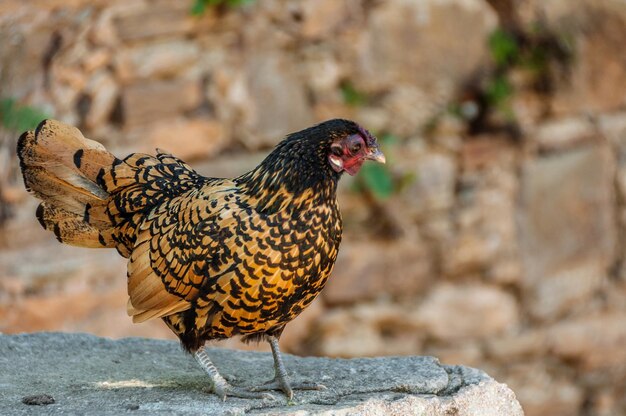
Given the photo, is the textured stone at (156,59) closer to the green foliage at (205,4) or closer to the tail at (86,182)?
the green foliage at (205,4)

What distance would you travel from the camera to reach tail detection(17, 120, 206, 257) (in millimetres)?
4219

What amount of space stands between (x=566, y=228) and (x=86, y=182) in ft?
14.6

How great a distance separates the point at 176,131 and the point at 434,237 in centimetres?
199

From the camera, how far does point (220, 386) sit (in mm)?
3912

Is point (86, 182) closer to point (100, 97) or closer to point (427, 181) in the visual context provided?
point (100, 97)

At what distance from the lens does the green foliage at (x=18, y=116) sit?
6.19 metres

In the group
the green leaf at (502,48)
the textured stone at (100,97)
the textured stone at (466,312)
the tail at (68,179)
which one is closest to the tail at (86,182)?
the tail at (68,179)

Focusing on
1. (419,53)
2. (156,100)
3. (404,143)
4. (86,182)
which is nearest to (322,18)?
(419,53)

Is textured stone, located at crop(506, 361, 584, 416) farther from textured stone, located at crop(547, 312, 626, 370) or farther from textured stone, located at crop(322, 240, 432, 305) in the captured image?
textured stone, located at crop(322, 240, 432, 305)

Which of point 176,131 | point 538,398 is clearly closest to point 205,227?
point 176,131

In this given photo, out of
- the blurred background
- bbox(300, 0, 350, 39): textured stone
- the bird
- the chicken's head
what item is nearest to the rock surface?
the bird

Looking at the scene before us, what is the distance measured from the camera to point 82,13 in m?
6.36

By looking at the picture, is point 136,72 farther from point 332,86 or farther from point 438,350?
point 438,350

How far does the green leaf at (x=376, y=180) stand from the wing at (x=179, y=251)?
3057 mm
